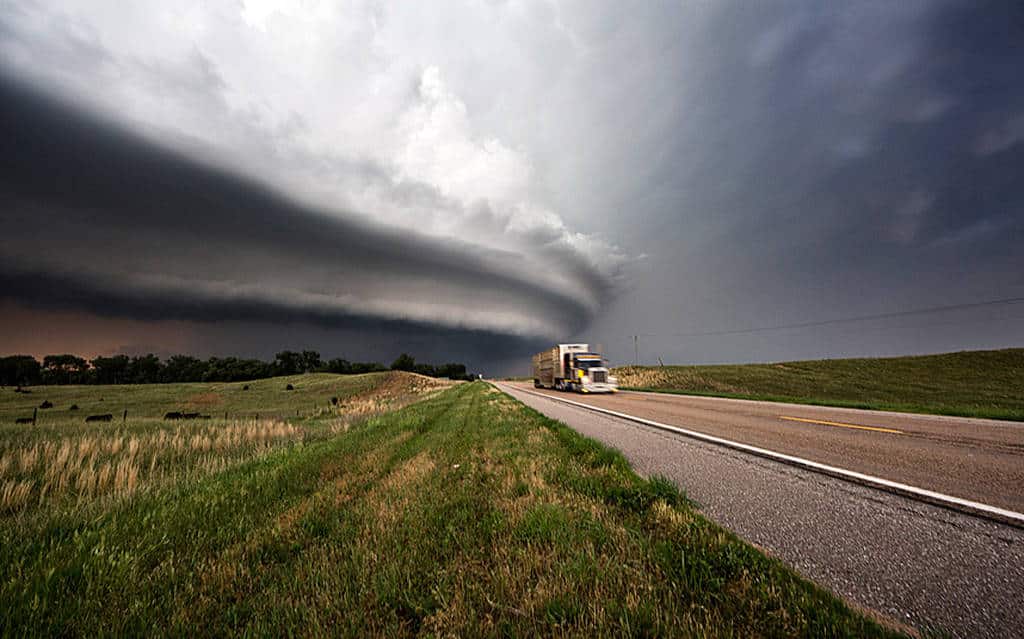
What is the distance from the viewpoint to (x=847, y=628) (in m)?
→ 2.08

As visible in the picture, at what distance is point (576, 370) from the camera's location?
1258 inches

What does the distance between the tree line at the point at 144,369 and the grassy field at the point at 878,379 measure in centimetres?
11660

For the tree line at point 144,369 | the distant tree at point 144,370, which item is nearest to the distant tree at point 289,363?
the tree line at point 144,369

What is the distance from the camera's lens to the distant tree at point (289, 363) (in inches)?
4798

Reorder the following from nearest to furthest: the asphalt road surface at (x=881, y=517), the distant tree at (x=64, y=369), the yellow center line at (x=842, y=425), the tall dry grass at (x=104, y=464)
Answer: the asphalt road surface at (x=881, y=517)
the tall dry grass at (x=104, y=464)
the yellow center line at (x=842, y=425)
the distant tree at (x=64, y=369)

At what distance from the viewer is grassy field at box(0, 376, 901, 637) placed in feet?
7.76

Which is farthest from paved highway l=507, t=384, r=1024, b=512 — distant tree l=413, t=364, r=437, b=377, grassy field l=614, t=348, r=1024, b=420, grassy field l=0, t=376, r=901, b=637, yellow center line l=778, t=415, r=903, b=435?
distant tree l=413, t=364, r=437, b=377

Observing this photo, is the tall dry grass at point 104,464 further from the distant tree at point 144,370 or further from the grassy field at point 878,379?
the distant tree at point 144,370

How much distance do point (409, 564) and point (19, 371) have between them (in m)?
150

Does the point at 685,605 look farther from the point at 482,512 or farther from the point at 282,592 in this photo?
the point at 282,592

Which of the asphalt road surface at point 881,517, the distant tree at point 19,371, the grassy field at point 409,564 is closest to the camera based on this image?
the grassy field at point 409,564

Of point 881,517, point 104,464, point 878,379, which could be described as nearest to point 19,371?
point 104,464

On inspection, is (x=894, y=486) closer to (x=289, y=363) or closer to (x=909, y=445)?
(x=909, y=445)

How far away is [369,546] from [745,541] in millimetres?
3706
